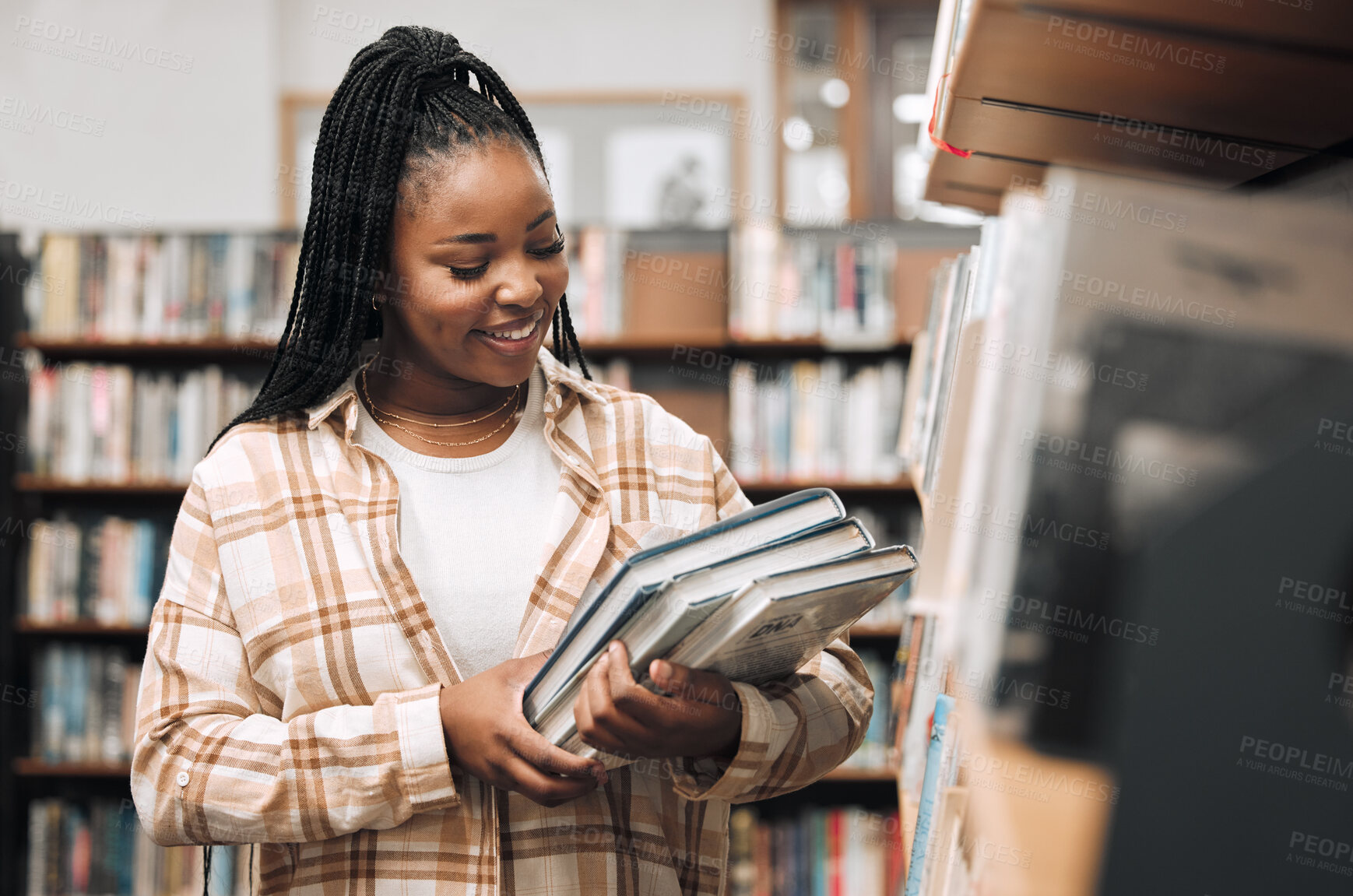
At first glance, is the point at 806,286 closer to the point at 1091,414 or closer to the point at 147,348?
the point at 147,348

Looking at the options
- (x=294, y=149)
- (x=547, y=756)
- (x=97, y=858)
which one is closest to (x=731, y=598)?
(x=547, y=756)

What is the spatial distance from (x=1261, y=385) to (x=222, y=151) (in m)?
3.75

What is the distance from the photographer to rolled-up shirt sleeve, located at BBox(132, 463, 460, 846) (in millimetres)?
814

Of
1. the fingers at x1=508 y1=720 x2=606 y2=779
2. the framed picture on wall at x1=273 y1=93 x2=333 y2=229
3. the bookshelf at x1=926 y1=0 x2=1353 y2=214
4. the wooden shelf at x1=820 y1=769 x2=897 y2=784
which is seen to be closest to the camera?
the bookshelf at x1=926 y1=0 x2=1353 y2=214

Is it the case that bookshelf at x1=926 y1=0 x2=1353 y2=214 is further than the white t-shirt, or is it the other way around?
the white t-shirt

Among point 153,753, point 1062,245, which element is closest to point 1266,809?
point 1062,245

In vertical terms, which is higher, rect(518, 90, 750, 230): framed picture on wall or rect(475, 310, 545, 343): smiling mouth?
rect(518, 90, 750, 230): framed picture on wall

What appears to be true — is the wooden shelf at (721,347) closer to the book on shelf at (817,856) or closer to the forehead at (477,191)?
the book on shelf at (817,856)

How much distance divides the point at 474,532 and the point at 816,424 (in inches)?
79.7

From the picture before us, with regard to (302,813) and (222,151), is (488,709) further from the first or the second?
(222,151)

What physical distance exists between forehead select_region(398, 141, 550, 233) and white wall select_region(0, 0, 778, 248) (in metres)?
2.90

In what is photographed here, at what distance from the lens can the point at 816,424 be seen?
2869mm

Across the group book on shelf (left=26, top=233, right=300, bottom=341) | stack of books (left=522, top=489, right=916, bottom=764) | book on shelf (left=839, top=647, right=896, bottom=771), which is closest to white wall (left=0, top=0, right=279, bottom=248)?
book on shelf (left=26, top=233, right=300, bottom=341)

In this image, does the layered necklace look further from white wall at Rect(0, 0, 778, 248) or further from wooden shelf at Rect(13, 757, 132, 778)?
white wall at Rect(0, 0, 778, 248)
